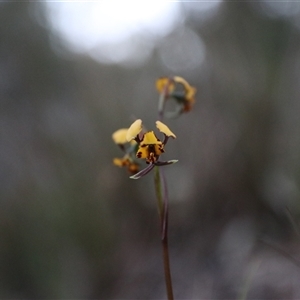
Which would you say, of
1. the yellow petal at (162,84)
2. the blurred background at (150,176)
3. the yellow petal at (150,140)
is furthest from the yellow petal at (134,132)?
the blurred background at (150,176)

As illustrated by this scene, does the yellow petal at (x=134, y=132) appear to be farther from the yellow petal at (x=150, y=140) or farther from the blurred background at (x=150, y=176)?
the blurred background at (x=150, y=176)

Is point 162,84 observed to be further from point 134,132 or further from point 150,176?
point 150,176

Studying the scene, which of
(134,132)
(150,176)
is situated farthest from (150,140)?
(150,176)

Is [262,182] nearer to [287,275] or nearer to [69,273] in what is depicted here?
[287,275]

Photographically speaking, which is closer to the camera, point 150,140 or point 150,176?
point 150,140

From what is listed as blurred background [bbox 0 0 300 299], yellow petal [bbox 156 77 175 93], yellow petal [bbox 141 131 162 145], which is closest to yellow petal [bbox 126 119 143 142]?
yellow petal [bbox 141 131 162 145]

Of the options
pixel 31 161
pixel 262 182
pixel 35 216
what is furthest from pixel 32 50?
pixel 262 182

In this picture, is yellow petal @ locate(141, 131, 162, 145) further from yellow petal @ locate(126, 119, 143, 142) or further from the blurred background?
the blurred background

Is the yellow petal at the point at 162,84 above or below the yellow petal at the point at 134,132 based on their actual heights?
above
